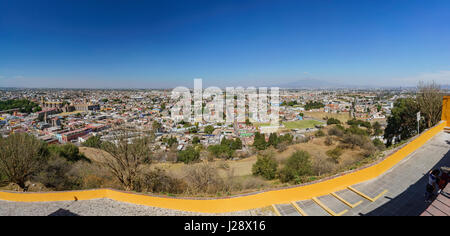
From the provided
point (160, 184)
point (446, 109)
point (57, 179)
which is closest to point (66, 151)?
point (57, 179)

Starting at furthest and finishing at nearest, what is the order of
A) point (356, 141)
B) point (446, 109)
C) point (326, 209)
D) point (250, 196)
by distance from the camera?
point (356, 141)
point (446, 109)
point (250, 196)
point (326, 209)

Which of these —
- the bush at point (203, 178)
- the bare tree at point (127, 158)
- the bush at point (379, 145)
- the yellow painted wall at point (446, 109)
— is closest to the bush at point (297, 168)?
the bush at point (203, 178)

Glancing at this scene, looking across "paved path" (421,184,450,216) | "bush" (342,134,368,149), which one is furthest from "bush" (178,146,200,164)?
"paved path" (421,184,450,216)

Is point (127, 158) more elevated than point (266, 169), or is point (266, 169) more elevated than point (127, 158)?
point (127, 158)

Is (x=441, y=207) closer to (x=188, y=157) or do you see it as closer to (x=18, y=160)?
(x=18, y=160)

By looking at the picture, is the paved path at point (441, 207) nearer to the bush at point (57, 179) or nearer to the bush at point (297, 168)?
the bush at point (297, 168)

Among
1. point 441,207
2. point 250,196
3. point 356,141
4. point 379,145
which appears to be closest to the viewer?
point 441,207
